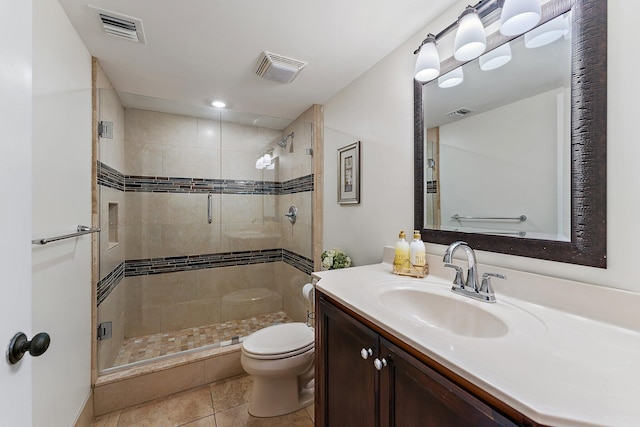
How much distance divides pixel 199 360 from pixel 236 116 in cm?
211

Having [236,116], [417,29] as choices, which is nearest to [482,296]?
[417,29]

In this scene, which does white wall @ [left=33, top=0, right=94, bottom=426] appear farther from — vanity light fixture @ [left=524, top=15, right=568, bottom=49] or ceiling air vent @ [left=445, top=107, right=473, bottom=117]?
vanity light fixture @ [left=524, top=15, right=568, bottom=49]

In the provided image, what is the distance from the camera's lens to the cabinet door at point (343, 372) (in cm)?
87

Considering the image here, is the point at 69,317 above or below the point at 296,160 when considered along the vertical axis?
below

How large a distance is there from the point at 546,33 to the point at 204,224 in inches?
105

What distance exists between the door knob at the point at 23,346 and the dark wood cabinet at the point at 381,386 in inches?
32.2

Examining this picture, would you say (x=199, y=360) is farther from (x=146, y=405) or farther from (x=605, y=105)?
(x=605, y=105)

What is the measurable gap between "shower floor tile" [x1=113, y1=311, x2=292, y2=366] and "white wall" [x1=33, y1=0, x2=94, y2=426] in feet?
1.60

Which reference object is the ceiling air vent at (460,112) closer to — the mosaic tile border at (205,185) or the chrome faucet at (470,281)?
the chrome faucet at (470,281)

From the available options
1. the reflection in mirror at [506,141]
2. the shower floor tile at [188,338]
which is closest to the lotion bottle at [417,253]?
the reflection in mirror at [506,141]

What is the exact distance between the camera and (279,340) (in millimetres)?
1657

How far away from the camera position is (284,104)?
2363mm

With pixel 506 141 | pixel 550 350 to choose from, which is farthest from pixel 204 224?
pixel 550 350

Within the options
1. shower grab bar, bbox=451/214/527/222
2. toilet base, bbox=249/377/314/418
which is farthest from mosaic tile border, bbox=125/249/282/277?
shower grab bar, bbox=451/214/527/222
